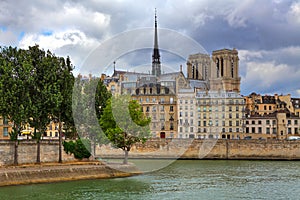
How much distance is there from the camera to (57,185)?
43656mm

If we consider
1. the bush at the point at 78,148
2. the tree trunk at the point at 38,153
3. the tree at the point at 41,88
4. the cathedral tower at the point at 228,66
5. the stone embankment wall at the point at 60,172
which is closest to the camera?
the stone embankment wall at the point at 60,172

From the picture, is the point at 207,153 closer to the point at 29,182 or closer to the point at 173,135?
the point at 173,135

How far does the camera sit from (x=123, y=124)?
2151 inches

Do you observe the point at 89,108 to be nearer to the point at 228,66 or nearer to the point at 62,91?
the point at 62,91

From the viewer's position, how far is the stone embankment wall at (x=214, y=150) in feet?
273

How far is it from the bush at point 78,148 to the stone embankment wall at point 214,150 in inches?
1146

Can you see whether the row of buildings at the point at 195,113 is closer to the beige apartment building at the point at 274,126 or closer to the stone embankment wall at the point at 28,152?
the beige apartment building at the point at 274,126

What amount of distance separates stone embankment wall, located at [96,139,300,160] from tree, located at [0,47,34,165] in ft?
122

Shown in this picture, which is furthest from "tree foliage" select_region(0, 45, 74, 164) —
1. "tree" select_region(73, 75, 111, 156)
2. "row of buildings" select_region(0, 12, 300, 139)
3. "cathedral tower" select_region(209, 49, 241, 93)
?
"cathedral tower" select_region(209, 49, 241, 93)

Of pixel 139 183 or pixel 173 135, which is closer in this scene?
pixel 139 183

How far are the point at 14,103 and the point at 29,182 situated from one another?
7.96 m

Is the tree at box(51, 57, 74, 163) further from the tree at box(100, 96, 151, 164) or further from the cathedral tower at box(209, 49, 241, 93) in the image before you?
the cathedral tower at box(209, 49, 241, 93)

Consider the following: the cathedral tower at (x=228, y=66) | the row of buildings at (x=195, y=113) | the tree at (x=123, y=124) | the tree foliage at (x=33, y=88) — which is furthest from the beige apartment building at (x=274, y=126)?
the tree foliage at (x=33, y=88)

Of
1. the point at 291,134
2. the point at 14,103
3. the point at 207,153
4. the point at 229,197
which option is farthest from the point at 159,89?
the point at 229,197
